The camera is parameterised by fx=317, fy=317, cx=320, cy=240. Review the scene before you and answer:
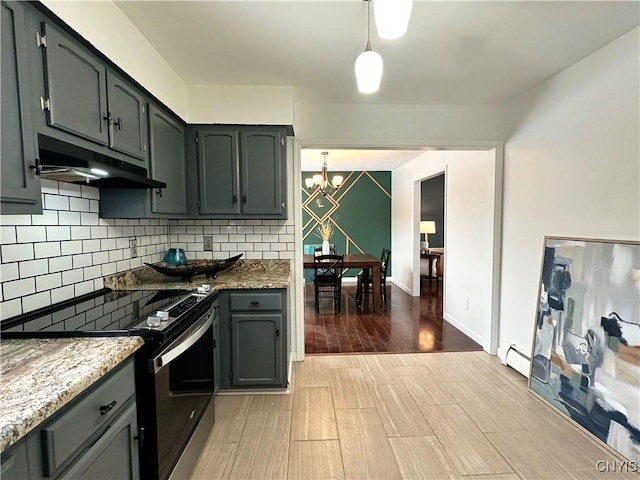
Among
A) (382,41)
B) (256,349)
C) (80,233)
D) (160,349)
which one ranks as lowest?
(256,349)

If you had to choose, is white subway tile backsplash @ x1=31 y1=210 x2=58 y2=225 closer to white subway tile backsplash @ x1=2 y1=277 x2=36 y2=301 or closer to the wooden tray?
Result: white subway tile backsplash @ x1=2 y1=277 x2=36 y2=301

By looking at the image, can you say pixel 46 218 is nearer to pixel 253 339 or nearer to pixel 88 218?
pixel 88 218

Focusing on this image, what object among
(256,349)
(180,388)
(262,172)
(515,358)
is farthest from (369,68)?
(515,358)

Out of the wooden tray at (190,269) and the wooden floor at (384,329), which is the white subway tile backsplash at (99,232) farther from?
the wooden floor at (384,329)

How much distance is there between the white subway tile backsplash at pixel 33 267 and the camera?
4.76ft

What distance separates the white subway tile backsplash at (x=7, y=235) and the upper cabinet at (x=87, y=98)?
506 mm

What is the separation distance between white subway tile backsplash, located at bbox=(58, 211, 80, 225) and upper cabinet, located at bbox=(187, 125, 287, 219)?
90 cm

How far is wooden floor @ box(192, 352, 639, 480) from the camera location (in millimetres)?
1745

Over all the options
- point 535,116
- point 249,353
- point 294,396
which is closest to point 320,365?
point 294,396

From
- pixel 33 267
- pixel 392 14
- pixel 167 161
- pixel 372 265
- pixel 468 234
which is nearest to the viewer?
pixel 392 14

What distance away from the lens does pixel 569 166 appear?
2.33 meters

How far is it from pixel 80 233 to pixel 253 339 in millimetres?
1323

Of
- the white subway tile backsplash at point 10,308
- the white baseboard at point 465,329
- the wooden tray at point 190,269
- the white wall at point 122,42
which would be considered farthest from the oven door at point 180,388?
the white baseboard at point 465,329

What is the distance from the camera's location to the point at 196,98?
2.62m
